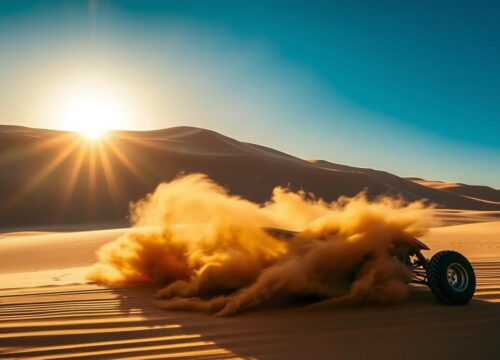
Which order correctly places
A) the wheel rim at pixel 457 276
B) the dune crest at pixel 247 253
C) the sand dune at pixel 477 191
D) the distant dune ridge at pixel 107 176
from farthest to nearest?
1. the sand dune at pixel 477 191
2. the distant dune ridge at pixel 107 176
3. the wheel rim at pixel 457 276
4. the dune crest at pixel 247 253

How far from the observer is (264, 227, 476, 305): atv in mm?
5875

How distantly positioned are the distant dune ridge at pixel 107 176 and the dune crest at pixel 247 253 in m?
Result: 30.4

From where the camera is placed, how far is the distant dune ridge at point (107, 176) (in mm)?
37219

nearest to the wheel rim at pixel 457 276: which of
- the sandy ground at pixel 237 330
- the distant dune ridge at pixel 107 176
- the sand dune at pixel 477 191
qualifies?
the sandy ground at pixel 237 330

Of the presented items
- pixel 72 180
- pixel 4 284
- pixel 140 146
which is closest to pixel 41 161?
pixel 72 180

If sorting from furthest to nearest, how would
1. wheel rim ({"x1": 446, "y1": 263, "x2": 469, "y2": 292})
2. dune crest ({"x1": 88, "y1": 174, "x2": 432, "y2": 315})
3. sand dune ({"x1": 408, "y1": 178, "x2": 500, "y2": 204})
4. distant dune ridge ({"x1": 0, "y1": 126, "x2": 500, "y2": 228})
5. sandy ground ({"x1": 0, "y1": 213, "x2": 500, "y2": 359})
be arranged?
sand dune ({"x1": 408, "y1": 178, "x2": 500, "y2": 204}), distant dune ridge ({"x1": 0, "y1": 126, "x2": 500, "y2": 228}), wheel rim ({"x1": 446, "y1": 263, "x2": 469, "y2": 292}), dune crest ({"x1": 88, "y1": 174, "x2": 432, "y2": 315}), sandy ground ({"x1": 0, "y1": 213, "x2": 500, "y2": 359})

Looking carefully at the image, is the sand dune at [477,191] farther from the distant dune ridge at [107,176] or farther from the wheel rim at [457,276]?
the wheel rim at [457,276]

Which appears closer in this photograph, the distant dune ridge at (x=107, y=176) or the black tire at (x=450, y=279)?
the black tire at (x=450, y=279)

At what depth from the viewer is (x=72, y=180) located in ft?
136

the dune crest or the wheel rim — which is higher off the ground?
the dune crest

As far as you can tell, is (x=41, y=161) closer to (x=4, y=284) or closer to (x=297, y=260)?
(x=4, y=284)

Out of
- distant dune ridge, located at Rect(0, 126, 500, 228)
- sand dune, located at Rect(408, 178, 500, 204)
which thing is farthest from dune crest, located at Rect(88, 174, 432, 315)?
sand dune, located at Rect(408, 178, 500, 204)

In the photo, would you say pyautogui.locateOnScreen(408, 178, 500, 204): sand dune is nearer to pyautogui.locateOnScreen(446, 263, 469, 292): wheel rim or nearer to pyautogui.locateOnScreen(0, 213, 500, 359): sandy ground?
pyautogui.locateOnScreen(446, 263, 469, 292): wheel rim

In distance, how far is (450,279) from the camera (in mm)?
6219
